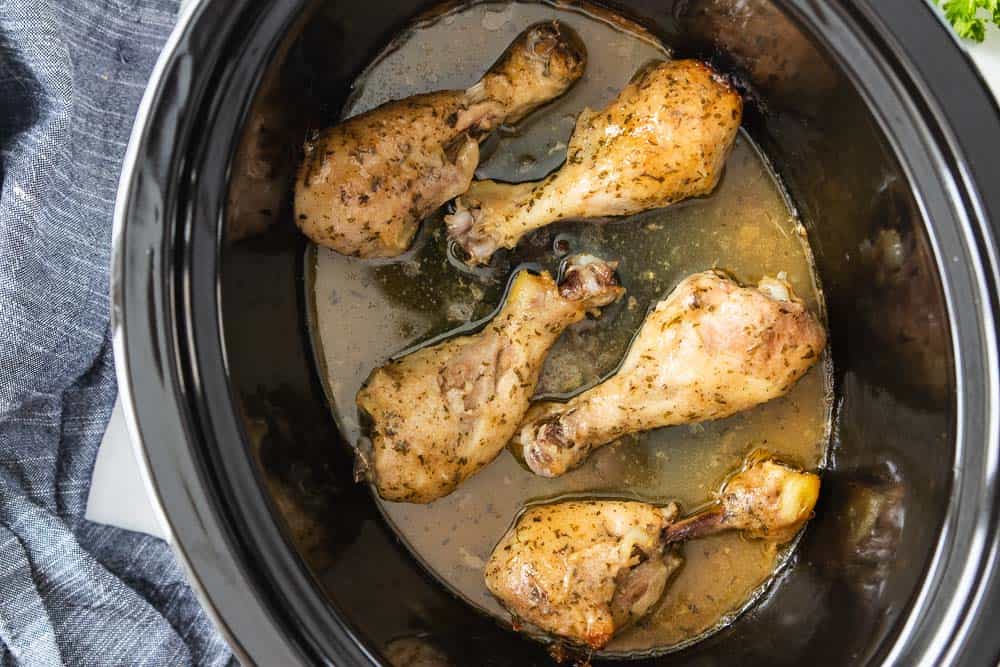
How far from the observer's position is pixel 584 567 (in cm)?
150

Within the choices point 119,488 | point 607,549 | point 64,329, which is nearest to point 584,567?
point 607,549

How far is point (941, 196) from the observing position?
1.28m

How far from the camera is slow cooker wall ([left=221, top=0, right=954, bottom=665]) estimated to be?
4.37 feet

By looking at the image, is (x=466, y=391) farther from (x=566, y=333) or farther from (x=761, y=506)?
(x=761, y=506)

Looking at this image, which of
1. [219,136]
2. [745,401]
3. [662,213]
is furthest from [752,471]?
[219,136]

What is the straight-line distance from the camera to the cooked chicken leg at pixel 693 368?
1488 mm

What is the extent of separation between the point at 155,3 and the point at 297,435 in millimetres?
791

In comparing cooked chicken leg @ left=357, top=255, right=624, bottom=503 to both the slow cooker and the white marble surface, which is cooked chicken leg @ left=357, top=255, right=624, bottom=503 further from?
the white marble surface

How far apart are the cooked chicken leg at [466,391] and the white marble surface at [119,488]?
469 mm

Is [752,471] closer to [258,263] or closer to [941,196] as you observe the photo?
[941,196]

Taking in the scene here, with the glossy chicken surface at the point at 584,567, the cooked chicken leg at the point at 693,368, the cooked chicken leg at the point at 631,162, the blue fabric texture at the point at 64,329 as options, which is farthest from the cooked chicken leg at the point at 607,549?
the blue fabric texture at the point at 64,329

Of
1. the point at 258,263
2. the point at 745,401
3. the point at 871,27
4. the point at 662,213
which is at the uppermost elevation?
the point at 871,27

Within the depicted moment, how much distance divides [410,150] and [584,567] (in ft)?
2.36

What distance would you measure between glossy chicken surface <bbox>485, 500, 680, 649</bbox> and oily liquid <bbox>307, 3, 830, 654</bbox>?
7 centimetres
